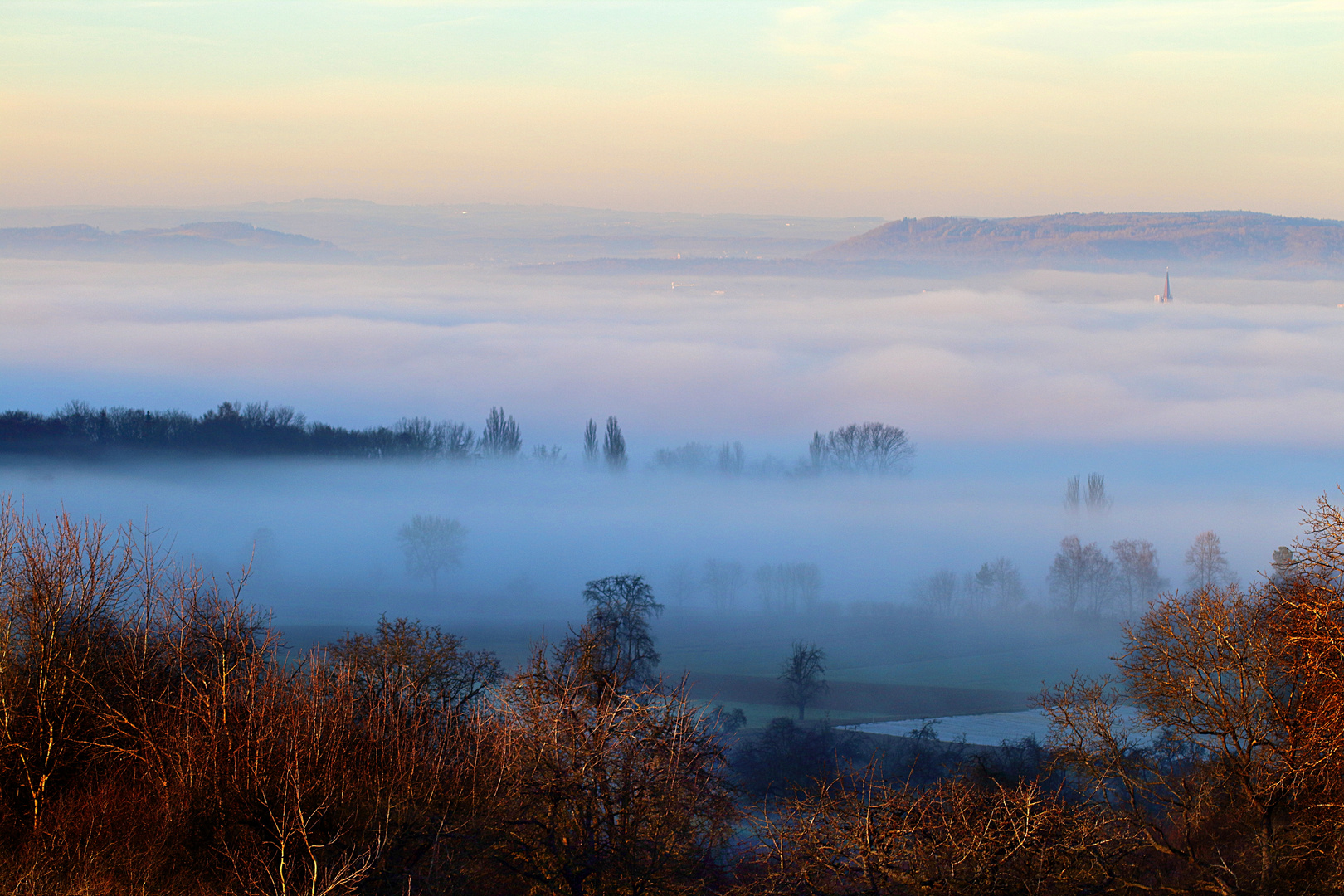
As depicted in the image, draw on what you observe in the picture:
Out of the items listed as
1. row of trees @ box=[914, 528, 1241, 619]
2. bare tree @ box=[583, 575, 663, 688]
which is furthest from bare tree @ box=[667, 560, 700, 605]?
bare tree @ box=[583, 575, 663, 688]

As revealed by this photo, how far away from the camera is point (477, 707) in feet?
136

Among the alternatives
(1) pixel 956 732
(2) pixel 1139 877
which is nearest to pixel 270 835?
(2) pixel 1139 877

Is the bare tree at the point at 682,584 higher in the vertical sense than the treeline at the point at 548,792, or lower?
lower

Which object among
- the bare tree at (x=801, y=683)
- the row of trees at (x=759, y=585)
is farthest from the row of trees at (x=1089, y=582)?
the bare tree at (x=801, y=683)

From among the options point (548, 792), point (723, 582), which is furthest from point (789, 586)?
point (548, 792)

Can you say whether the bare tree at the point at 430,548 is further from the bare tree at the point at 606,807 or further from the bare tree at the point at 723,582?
the bare tree at the point at 606,807

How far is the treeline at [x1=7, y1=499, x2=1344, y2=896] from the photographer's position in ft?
82.4

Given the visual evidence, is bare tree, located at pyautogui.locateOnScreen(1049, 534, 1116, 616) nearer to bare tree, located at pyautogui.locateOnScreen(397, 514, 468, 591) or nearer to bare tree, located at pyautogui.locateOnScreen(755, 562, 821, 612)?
bare tree, located at pyautogui.locateOnScreen(755, 562, 821, 612)

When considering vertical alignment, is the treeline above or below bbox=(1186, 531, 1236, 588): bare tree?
above

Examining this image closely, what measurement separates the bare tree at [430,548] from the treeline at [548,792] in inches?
5119

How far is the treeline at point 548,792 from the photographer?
25.1m

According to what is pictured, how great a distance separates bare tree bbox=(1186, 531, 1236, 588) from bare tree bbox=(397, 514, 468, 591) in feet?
311

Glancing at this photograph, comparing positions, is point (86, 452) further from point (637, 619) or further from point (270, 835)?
point (270, 835)

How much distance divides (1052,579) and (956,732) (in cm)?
7545
